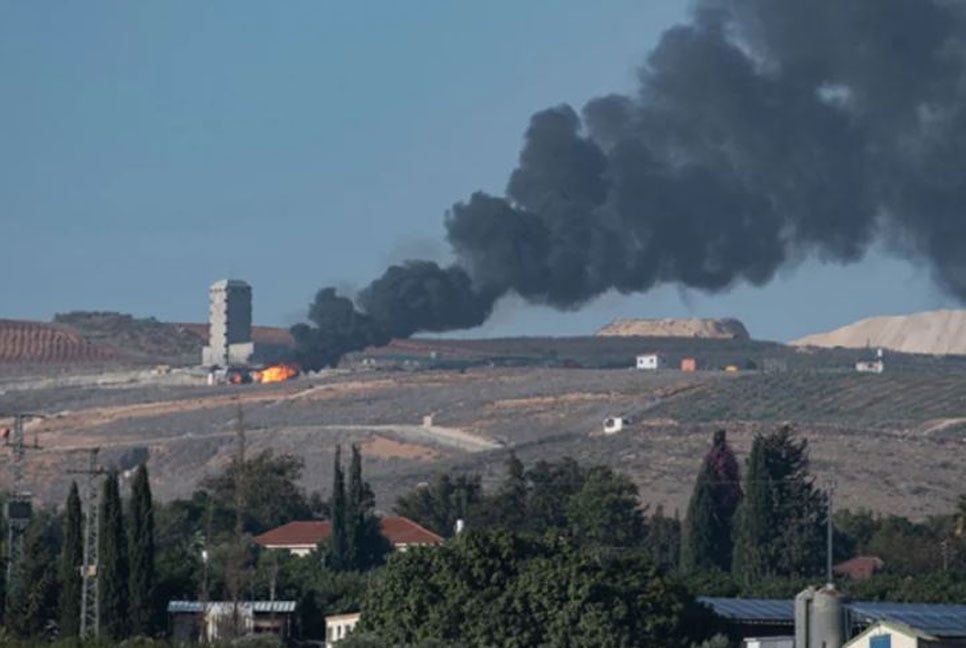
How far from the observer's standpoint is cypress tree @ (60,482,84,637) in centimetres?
8469

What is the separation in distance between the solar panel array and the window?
83cm

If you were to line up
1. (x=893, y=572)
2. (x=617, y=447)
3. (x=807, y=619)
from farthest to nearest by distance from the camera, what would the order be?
1. (x=617, y=447)
2. (x=893, y=572)
3. (x=807, y=619)

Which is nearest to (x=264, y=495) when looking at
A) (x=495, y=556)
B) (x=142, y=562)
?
(x=142, y=562)

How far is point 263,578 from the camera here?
317ft

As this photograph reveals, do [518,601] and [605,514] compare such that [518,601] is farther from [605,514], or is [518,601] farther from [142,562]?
[605,514]

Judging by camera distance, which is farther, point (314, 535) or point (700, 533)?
point (314, 535)

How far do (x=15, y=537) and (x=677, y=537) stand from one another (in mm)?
37377

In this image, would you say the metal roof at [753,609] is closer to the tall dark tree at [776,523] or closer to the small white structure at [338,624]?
the small white structure at [338,624]

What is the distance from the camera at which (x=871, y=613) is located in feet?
236

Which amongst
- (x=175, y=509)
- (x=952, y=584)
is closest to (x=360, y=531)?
(x=175, y=509)

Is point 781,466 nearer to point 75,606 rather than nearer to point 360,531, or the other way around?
point 360,531

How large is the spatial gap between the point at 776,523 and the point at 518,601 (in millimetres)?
48256

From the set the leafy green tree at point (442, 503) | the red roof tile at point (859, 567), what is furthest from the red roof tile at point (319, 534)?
the red roof tile at point (859, 567)

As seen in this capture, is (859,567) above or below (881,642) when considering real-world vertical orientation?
below
